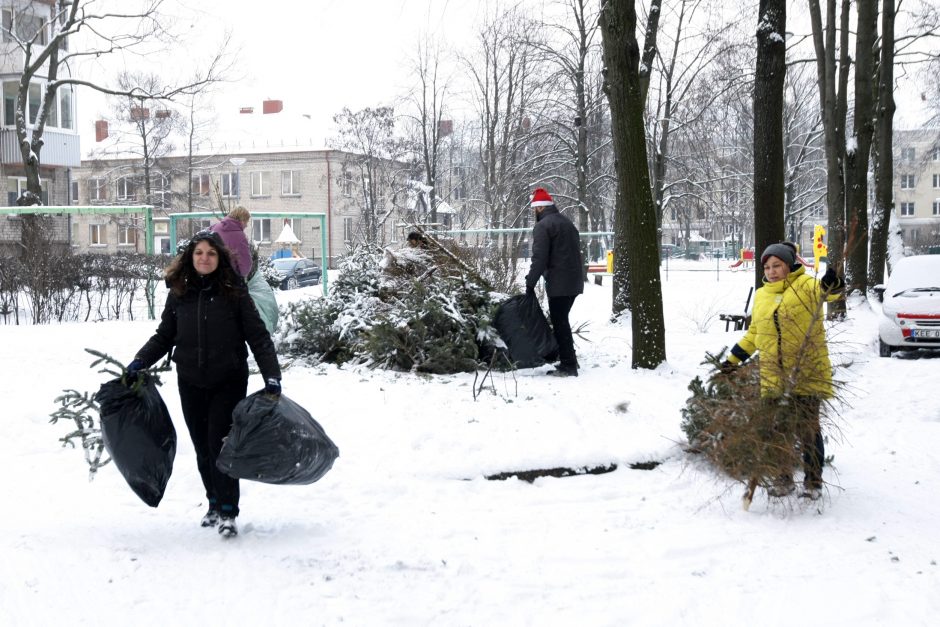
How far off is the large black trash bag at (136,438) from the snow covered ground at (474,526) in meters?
0.34

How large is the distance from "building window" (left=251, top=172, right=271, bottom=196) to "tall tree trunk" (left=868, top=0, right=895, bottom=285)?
1712 inches

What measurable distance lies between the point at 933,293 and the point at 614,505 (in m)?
8.78

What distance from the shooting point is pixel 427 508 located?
19.6ft

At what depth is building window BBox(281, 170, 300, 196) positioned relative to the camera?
184ft

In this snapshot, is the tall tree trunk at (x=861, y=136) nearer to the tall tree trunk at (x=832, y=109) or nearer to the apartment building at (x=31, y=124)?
the tall tree trunk at (x=832, y=109)

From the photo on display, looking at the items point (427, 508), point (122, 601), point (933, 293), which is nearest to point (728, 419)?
point (427, 508)

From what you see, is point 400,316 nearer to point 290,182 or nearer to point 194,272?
point 194,272

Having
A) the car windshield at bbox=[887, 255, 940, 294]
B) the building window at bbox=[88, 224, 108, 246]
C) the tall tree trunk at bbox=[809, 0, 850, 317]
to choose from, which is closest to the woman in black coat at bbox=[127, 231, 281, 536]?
the car windshield at bbox=[887, 255, 940, 294]

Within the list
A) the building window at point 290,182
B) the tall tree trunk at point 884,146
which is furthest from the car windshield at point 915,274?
the building window at point 290,182

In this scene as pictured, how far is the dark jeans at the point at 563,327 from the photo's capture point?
29.8 feet

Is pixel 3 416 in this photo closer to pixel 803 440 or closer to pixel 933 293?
pixel 803 440

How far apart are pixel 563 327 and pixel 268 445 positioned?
468 cm

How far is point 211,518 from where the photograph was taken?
5.35 m

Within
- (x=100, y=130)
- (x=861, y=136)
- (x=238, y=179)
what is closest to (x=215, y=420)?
(x=861, y=136)
